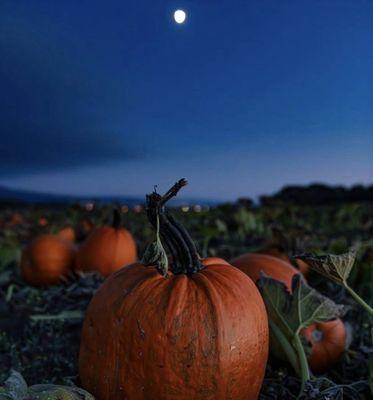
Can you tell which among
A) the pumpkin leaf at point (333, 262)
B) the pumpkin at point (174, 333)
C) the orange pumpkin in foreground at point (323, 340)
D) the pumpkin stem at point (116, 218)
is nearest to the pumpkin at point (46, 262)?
the pumpkin stem at point (116, 218)

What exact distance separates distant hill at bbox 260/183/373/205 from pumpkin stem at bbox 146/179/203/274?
16041mm

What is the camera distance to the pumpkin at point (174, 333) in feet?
5.92

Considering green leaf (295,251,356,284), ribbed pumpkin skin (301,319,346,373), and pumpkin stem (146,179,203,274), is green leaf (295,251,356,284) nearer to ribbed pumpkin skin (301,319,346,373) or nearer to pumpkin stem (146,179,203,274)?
pumpkin stem (146,179,203,274)

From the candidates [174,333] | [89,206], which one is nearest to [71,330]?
[174,333]

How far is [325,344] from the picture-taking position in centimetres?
264

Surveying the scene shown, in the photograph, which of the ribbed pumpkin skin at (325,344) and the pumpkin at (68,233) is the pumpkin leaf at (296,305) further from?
the pumpkin at (68,233)

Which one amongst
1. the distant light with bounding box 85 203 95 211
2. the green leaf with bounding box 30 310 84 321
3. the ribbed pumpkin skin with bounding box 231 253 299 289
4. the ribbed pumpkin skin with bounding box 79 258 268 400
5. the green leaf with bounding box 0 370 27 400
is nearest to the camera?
the green leaf with bounding box 0 370 27 400

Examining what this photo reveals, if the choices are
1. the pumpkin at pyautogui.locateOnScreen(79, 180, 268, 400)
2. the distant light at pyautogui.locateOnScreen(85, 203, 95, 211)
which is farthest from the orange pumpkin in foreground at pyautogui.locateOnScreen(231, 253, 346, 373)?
the distant light at pyautogui.locateOnScreen(85, 203, 95, 211)

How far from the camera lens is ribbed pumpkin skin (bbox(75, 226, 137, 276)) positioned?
14.1 feet

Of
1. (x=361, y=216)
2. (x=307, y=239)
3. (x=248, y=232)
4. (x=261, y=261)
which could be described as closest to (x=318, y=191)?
(x=361, y=216)

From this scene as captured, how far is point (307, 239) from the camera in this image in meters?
4.19

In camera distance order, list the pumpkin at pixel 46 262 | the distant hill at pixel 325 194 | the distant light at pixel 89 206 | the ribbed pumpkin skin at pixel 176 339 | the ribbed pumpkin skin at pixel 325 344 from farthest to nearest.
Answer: the distant hill at pixel 325 194, the distant light at pixel 89 206, the pumpkin at pixel 46 262, the ribbed pumpkin skin at pixel 325 344, the ribbed pumpkin skin at pixel 176 339

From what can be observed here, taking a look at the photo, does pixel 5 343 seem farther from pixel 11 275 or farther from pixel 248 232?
pixel 248 232

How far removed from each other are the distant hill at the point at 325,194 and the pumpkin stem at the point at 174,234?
1604cm
